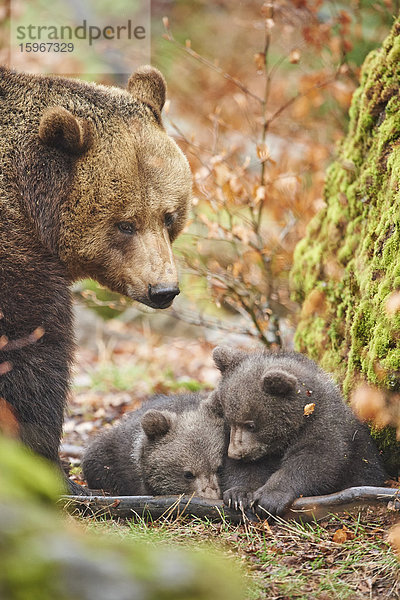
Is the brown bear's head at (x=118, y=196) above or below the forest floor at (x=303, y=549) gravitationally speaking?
above

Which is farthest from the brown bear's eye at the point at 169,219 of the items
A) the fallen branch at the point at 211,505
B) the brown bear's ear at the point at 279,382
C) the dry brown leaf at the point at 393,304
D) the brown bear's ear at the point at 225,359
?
the fallen branch at the point at 211,505

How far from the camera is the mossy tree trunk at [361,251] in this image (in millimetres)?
5727

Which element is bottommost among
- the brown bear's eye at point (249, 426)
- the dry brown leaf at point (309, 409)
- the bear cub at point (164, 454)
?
the bear cub at point (164, 454)

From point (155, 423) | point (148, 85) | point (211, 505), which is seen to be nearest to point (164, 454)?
point (155, 423)

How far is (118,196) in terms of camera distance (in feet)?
18.6

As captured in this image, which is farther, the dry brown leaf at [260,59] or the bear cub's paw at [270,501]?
the dry brown leaf at [260,59]

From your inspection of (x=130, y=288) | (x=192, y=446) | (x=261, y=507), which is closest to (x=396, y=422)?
(x=261, y=507)

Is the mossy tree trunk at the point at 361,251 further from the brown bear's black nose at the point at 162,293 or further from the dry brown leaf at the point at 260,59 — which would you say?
the brown bear's black nose at the point at 162,293

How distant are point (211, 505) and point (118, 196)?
2.55 metres

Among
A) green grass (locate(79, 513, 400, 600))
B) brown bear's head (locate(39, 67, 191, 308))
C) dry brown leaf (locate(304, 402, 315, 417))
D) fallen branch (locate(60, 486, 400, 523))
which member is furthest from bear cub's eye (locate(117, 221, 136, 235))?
green grass (locate(79, 513, 400, 600))

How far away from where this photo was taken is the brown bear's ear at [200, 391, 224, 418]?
6039mm

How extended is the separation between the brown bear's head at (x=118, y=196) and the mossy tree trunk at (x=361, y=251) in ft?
5.73

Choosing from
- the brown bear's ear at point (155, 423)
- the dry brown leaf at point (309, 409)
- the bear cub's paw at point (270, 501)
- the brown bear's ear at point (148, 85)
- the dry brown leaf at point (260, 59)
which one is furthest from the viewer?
the dry brown leaf at point (260, 59)

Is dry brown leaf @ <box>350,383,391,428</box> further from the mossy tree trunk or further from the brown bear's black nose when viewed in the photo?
the brown bear's black nose
